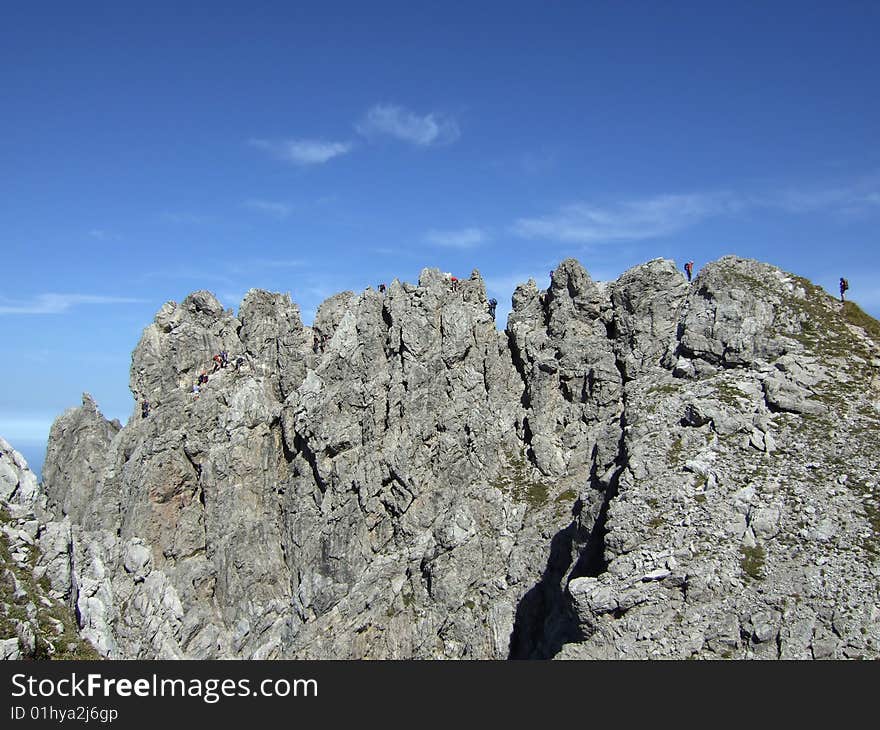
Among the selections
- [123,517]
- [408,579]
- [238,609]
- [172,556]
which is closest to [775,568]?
[408,579]

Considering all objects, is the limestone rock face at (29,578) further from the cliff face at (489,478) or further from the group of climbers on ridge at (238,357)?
the group of climbers on ridge at (238,357)

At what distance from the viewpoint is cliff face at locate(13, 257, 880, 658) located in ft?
121

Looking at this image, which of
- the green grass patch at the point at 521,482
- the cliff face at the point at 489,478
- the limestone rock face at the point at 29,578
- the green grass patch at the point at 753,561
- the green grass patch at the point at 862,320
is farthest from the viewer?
the green grass patch at the point at 521,482

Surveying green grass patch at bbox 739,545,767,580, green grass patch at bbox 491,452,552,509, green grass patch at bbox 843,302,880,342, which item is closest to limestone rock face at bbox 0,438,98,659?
green grass patch at bbox 739,545,767,580

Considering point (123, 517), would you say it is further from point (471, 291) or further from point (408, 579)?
point (471, 291)

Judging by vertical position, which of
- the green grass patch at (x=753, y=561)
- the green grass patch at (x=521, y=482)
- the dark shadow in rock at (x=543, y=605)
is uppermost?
the green grass patch at (x=521, y=482)

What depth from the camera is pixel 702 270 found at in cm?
5803

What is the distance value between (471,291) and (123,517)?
148 feet

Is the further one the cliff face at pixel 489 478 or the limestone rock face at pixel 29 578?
the cliff face at pixel 489 478

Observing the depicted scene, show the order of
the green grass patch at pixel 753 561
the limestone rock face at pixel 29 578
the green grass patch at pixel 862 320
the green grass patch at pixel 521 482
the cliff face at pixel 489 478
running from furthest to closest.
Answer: the green grass patch at pixel 521 482 → the green grass patch at pixel 862 320 → the cliff face at pixel 489 478 → the green grass patch at pixel 753 561 → the limestone rock face at pixel 29 578

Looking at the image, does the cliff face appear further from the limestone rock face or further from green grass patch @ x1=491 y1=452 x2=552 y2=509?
the limestone rock face

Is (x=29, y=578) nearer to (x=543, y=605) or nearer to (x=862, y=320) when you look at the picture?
(x=543, y=605)

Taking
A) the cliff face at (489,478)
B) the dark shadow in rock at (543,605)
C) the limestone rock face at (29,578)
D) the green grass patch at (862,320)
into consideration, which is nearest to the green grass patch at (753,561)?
the cliff face at (489,478)

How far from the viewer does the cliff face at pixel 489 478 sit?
1453 inches
